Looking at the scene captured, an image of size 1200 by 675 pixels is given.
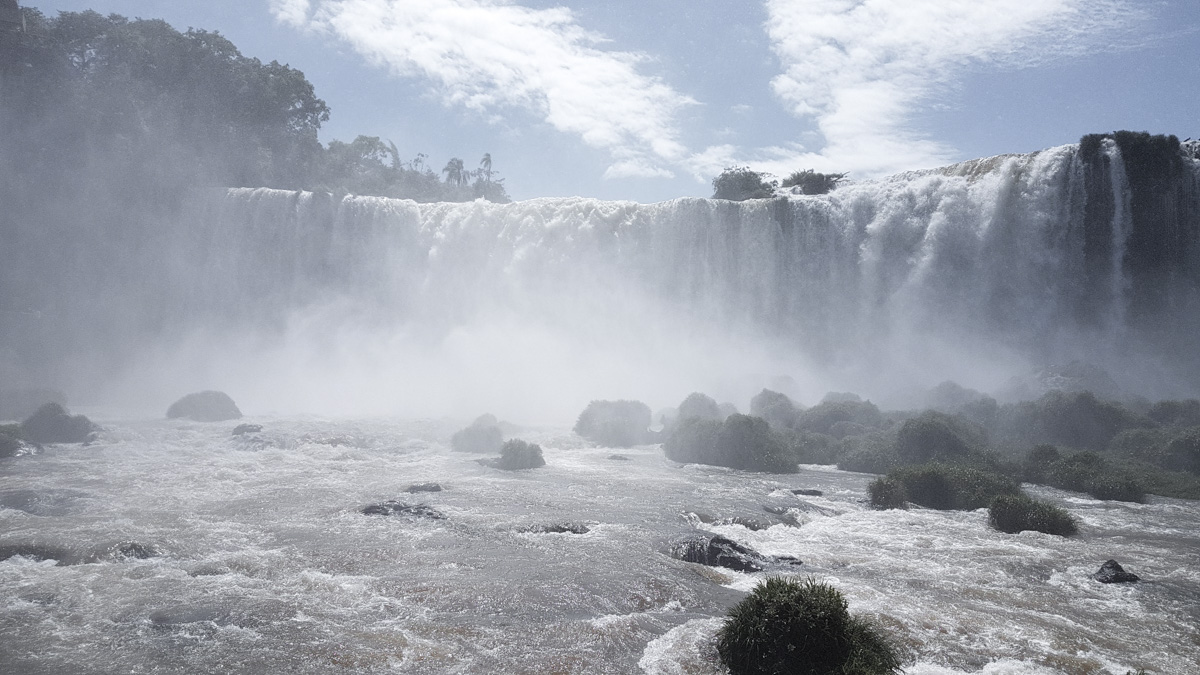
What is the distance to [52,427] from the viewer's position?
22.8 m

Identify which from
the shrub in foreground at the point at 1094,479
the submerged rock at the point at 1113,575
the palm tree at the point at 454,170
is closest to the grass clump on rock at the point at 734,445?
the shrub in foreground at the point at 1094,479

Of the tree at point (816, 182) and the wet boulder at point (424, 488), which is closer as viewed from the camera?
the wet boulder at point (424, 488)

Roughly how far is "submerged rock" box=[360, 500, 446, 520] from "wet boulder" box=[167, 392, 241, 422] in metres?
19.0

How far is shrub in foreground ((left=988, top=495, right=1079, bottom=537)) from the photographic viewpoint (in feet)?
43.1

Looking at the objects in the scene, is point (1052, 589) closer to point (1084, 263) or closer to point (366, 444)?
point (366, 444)

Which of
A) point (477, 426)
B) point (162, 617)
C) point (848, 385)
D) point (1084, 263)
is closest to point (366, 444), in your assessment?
point (477, 426)

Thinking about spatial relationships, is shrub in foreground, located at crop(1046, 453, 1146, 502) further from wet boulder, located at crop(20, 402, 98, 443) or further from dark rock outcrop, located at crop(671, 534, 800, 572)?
wet boulder, located at crop(20, 402, 98, 443)

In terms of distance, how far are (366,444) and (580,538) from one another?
13.6m

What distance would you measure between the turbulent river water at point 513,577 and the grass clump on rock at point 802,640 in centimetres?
48

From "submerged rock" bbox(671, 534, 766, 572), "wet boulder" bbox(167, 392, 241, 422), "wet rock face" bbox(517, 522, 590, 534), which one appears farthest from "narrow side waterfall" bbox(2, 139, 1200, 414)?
"submerged rock" bbox(671, 534, 766, 572)

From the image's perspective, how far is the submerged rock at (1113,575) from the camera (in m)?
10.1

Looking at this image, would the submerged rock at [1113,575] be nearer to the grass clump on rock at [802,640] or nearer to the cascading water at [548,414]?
the cascading water at [548,414]

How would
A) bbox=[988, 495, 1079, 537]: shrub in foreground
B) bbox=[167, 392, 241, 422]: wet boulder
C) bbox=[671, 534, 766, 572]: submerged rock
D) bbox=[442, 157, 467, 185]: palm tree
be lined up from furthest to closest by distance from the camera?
bbox=[442, 157, 467, 185]: palm tree, bbox=[167, 392, 241, 422]: wet boulder, bbox=[988, 495, 1079, 537]: shrub in foreground, bbox=[671, 534, 766, 572]: submerged rock

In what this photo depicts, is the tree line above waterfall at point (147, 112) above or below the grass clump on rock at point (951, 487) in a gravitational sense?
above
